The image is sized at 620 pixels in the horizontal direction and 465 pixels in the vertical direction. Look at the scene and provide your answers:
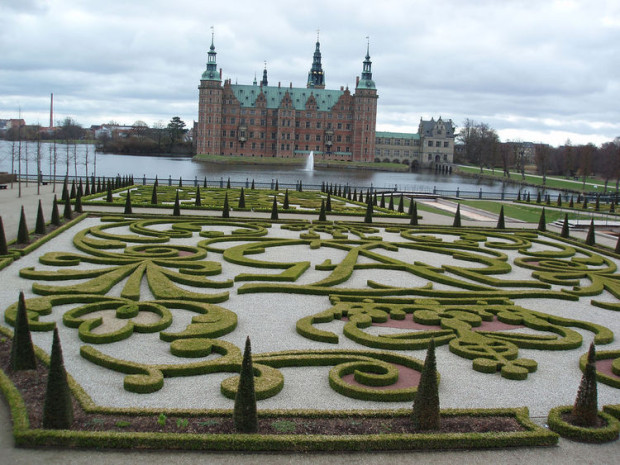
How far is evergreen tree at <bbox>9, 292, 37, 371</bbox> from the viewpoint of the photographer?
8.88m

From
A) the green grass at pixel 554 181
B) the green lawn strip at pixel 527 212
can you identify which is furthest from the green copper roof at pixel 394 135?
the green lawn strip at pixel 527 212

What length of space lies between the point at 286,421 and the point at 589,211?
125 feet

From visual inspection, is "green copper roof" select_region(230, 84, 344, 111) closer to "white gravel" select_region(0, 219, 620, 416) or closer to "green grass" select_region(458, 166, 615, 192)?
"green grass" select_region(458, 166, 615, 192)

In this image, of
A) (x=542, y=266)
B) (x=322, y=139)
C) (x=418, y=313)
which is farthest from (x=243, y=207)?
(x=322, y=139)

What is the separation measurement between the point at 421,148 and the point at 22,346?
130 meters

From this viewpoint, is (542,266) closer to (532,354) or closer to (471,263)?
(471,263)

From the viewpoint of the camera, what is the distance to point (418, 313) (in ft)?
40.8

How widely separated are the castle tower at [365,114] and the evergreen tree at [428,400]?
113 meters

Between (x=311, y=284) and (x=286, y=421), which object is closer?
(x=286, y=421)

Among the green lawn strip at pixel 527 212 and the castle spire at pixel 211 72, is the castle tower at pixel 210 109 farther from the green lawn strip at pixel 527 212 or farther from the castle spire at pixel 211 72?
the green lawn strip at pixel 527 212

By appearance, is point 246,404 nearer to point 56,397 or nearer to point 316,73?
point 56,397

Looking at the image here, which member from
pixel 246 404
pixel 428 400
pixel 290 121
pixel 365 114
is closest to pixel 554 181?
pixel 365 114

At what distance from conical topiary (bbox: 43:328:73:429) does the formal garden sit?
18 mm

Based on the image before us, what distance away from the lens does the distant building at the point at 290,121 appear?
4550 inches
